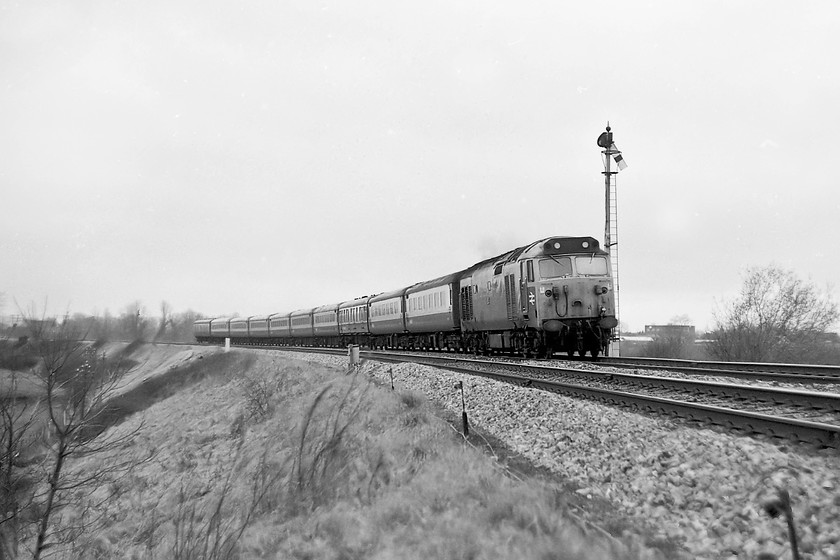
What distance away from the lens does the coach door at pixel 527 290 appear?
17234mm

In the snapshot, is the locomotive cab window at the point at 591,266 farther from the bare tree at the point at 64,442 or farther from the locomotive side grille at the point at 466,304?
the bare tree at the point at 64,442

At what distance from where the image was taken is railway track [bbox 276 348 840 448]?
6410mm

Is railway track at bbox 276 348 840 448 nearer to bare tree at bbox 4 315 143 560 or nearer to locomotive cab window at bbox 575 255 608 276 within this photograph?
locomotive cab window at bbox 575 255 608 276

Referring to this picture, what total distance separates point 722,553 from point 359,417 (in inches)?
357

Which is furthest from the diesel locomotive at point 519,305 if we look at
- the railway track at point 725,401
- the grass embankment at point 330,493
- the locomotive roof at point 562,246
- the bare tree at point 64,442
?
the bare tree at point 64,442

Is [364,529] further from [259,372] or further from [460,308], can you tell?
[259,372]

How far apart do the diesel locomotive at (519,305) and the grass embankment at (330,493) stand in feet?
16.8

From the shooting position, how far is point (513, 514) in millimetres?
5793

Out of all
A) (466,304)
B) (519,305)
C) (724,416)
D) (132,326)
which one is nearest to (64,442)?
(519,305)

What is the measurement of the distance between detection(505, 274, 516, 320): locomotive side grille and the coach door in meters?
0.65

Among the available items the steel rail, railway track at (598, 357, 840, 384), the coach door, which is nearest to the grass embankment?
the steel rail

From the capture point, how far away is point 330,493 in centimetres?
932

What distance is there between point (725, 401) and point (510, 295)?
10361 millimetres

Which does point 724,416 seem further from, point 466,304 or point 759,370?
point 466,304
